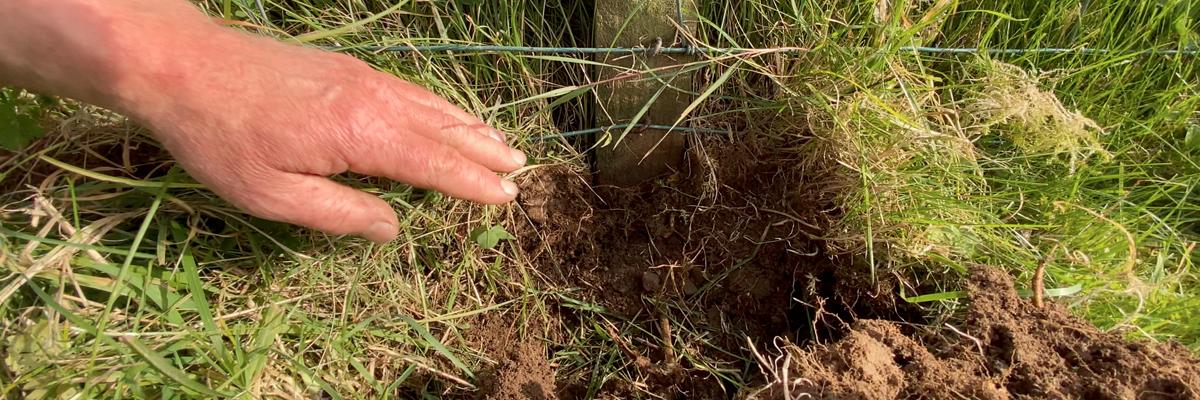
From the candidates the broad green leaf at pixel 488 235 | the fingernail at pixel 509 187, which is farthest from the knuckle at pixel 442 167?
the broad green leaf at pixel 488 235

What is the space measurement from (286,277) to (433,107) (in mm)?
603

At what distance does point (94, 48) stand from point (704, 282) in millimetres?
1523

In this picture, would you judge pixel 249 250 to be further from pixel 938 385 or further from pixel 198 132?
pixel 938 385

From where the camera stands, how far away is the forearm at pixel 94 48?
1.20m

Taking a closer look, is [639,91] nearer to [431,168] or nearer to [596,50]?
[596,50]

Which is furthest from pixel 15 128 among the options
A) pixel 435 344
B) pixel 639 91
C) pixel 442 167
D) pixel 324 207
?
pixel 639 91

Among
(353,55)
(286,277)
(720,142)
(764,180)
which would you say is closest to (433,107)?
(353,55)

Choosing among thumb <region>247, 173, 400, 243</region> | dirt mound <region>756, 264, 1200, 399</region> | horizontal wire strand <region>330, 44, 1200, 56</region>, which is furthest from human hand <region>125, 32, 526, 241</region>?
dirt mound <region>756, 264, 1200, 399</region>

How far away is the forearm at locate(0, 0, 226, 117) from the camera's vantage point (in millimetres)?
1195

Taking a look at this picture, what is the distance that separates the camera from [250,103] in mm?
1313

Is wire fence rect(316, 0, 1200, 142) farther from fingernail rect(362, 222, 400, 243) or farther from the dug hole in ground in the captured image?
fingernail rect(362, 222, 400, 243)

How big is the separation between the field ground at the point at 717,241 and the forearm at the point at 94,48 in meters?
0.22

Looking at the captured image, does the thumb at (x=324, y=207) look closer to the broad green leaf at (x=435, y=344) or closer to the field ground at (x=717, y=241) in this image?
the field ground at (x=717, y=241)

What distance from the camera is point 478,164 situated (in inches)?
62.4
